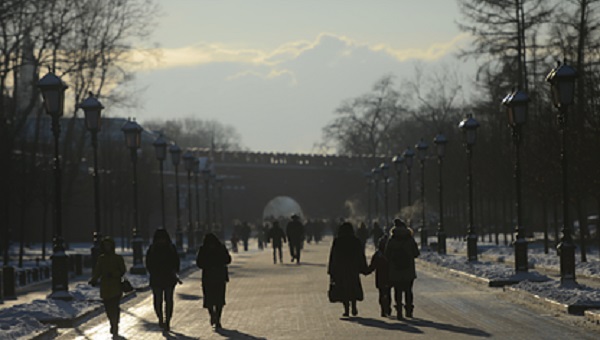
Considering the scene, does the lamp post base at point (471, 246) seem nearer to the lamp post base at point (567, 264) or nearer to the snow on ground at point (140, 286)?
the snow on ground at point (140, 286)

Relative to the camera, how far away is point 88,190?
72.2m

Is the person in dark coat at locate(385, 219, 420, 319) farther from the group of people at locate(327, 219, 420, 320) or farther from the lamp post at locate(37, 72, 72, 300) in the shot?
the lamp post at locate(37, 72, 72, 300)

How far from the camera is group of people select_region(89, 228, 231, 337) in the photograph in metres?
17.3

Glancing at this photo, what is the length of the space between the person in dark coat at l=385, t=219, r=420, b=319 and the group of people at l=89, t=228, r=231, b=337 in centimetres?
238

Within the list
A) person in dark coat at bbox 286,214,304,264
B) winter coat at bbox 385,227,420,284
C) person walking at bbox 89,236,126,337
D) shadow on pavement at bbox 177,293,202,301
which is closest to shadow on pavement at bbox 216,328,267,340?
person walking at bbox 89,236,126,337

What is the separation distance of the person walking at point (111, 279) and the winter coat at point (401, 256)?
4.05 meters

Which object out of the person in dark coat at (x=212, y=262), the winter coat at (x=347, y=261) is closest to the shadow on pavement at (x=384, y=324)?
the winter coat at (x=347, y=261)

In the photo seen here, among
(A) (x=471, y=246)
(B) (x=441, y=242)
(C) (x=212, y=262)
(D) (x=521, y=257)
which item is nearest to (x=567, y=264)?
(D) (x=521, y=257)

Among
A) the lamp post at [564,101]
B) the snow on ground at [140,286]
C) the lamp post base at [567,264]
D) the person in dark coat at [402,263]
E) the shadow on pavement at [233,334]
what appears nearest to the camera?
the shadow on pavement at [233,334]

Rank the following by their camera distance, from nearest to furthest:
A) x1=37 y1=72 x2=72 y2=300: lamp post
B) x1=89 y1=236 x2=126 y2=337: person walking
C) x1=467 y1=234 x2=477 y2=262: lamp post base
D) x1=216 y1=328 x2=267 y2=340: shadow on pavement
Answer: x1=216 y1=328 x2=267 y2=340: shadow on pavement < x1=89 y1=236 x2=126 y2=337: person walking < x1=37 y1=72 x2=72 y2=300: lamp post < x1=467 y1=234 x2=477 y2=262: lamp post base

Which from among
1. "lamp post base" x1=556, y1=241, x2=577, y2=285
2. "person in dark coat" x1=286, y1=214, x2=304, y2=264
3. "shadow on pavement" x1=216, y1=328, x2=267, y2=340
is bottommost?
"shadow on pavement" x1=216, y1=328, x2=267, y2=340

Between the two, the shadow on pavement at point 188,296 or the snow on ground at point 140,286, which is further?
the shadow on pavement at point 188,296

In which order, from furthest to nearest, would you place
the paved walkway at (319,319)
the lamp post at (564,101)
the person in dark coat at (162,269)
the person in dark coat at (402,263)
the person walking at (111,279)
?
the lamp post at (564,101)
the person in dark coat at (402,263)
the person in dark coat at (162,269)
the person walking at (111,279)
the paved walkway at (319,319)

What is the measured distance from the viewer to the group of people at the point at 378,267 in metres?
19.1
